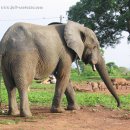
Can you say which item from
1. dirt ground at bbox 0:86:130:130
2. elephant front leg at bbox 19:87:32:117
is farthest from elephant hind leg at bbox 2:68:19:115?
elephant front leg at bbox 19:87:32:117

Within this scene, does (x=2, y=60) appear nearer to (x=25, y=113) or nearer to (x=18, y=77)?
(x=18, y=77)

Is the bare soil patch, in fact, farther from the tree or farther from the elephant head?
the tree

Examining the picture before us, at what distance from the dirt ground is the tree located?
3063cm

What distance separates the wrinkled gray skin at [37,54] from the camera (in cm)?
1145

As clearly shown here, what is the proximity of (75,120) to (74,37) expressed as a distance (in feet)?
8.95

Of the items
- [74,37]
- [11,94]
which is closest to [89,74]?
[74,37]

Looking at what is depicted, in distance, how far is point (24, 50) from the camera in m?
11.5

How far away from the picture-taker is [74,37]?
1283 cm

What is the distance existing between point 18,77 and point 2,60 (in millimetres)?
656

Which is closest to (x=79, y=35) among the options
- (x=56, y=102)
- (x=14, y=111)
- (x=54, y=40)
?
(x=54, y=40)

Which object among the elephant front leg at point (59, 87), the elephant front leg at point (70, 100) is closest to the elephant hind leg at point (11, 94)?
the elephant front leg at point (59, 87)

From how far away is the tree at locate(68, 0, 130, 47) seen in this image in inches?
1735

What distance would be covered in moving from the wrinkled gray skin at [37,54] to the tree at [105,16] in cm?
3017

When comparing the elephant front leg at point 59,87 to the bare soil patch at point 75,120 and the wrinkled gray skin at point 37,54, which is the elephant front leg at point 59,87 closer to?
the wrinkled gray skin at point 37,54
